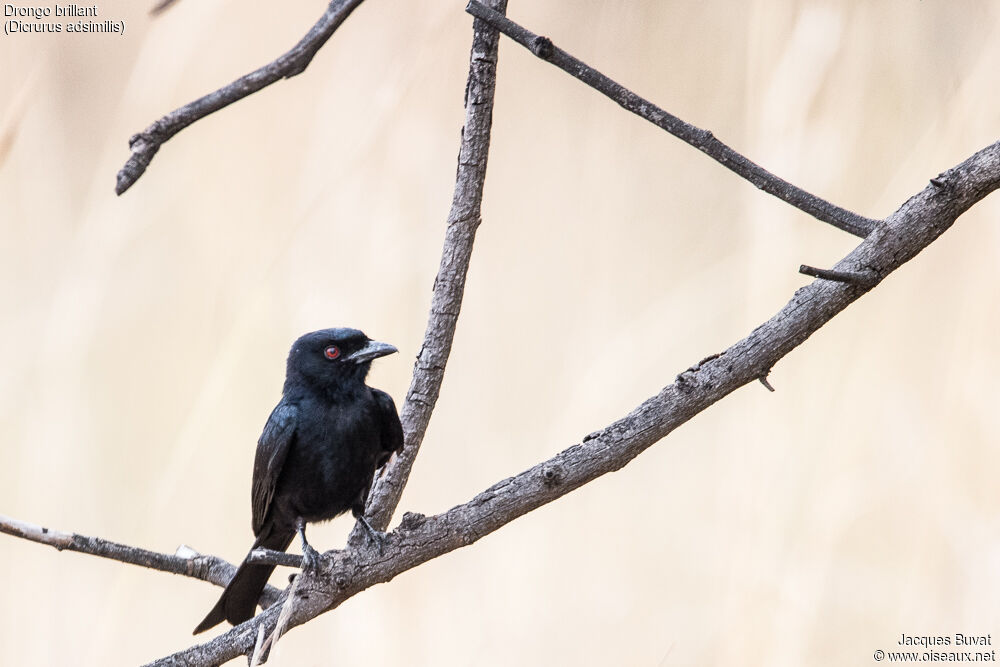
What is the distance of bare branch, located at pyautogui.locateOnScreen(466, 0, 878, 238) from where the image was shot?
160 centimetres

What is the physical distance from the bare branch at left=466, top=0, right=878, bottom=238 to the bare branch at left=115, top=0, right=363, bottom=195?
1.02 ft

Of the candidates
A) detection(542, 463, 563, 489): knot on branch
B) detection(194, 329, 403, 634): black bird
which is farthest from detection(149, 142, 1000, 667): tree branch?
detection(194, 329, 403, 634): black bird

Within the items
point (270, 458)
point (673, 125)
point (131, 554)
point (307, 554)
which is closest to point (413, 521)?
point (307, 554)

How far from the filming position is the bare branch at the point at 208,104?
1.60 meters

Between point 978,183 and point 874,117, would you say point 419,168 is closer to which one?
point 874,117

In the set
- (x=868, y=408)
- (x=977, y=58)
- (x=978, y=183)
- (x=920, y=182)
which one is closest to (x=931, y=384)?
(x=868, y=408)

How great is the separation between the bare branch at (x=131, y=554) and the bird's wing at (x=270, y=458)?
0.58 feet

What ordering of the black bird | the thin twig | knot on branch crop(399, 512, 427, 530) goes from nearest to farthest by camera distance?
the thin twig → knot on branch crop(399, 512, 427, 530) → the black bird

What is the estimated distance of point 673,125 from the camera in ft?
5.30

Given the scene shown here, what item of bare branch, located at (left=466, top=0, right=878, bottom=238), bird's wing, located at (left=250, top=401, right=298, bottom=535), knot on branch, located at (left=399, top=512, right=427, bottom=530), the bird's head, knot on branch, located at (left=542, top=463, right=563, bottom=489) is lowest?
knot on branch, located at (left=399, top=512, right=427, bottom=530)

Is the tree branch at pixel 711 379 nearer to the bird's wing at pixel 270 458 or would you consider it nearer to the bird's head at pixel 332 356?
the bird's wing at pixel 270 458

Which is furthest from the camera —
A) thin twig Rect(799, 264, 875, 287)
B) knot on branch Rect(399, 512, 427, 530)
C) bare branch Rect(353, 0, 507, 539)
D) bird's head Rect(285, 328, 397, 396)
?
bird's head Rect(285, 328, 397, 396)

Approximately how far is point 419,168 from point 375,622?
1.53m

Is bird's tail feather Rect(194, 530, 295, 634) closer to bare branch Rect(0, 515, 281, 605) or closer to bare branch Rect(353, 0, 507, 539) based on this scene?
bare branch Rect(0, 515, 281, 605)
